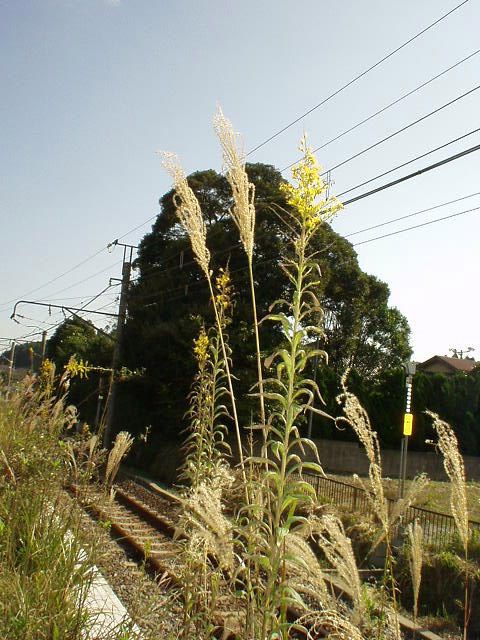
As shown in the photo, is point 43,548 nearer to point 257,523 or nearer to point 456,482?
point 257,523

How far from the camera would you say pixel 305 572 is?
2.40m

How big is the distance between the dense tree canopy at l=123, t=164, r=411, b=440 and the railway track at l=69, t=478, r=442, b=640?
4.47 m

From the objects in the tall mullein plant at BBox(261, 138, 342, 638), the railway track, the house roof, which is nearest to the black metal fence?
the railway track

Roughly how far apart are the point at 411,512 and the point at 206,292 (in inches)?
471

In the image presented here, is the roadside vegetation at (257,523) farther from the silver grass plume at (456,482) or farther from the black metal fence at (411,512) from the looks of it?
the black metal fence at (411,512)

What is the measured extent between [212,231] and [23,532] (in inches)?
666

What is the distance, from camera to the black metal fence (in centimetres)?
888

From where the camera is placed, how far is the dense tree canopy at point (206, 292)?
753 inches

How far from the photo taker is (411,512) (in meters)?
10.9

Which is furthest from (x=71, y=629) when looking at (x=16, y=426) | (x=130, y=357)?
(x=130, y=357)

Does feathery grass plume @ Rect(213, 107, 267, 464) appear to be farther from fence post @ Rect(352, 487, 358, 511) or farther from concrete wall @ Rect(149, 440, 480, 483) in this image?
concrete wall @ Rect(149, 440, 480, 483)

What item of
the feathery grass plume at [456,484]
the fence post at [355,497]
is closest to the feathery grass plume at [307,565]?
the feathery grass plume at [456,484]

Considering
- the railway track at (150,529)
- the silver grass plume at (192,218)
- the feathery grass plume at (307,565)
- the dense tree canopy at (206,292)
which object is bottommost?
the railway track at (150,529)

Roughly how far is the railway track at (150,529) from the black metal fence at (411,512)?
156 centimetres
